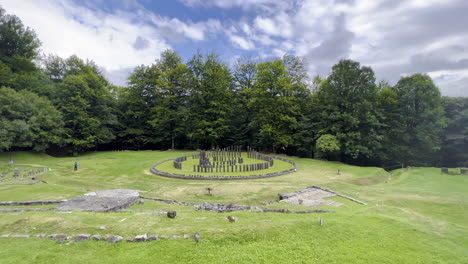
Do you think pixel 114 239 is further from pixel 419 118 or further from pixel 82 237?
pixel 419 118

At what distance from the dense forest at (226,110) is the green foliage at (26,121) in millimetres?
134

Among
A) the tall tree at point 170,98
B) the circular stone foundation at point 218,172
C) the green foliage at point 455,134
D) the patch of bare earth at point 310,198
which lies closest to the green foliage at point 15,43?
the tall tree at point 170,98

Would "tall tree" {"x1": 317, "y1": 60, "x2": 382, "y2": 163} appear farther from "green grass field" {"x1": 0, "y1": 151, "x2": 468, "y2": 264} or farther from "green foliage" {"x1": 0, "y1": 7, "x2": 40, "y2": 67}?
"green foliage" {"x1": 0, "y1": 7, "x2": 40, "y2": 67}

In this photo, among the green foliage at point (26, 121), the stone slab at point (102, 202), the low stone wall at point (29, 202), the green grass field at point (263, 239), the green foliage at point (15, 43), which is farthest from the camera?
the green foliage at point (15, 43)

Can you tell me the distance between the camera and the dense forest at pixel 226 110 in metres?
31.1

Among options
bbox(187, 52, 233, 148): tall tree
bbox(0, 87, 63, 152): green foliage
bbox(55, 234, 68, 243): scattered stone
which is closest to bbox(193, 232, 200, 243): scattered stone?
bbox(55, 234, 68, 243): scattered stone

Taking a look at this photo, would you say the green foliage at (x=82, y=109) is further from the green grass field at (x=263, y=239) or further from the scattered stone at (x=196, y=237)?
the scattered stone at (x=196, y=237)

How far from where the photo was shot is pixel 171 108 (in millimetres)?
44688

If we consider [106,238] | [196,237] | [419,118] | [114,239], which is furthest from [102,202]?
[419,118]

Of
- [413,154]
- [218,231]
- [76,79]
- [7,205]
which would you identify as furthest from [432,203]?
[76,79]

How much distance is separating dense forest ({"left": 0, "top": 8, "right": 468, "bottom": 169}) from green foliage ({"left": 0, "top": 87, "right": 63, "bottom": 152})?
0.44 ft

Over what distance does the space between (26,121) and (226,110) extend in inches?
1160

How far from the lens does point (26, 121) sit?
99.7 feet

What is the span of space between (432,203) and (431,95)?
26.4m
